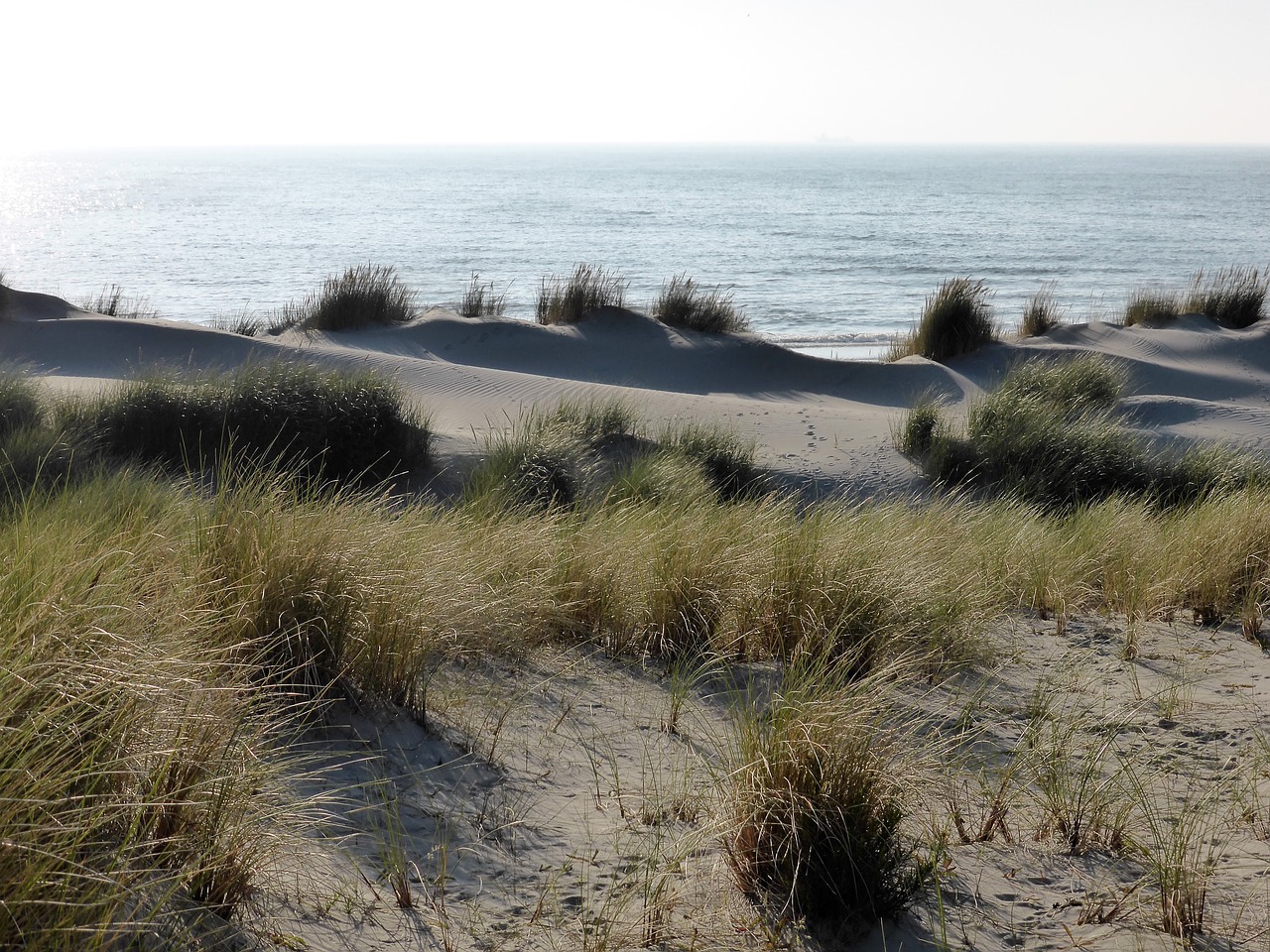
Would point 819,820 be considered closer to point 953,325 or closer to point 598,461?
point 598,461

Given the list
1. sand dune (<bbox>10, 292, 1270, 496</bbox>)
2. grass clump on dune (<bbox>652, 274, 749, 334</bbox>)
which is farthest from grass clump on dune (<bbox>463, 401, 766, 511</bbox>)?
grass clump on dune (<bbox>652, 274, 749, 334</bbox>)

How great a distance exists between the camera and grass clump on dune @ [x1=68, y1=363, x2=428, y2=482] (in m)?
8.02

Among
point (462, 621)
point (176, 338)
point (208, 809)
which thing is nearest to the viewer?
point (208, 809)

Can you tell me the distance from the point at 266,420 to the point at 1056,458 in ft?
22.8

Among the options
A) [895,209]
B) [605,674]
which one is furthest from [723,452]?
[895,209]

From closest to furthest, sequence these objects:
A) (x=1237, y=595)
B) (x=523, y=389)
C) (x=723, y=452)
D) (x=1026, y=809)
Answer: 1. (x=1026, y=809)
2. (x=1237, y=595)
3. (x=723, y=452)
4. (x=523, y=389)

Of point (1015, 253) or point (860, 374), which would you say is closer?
point (860, 374)

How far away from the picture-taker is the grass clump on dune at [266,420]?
8023mm

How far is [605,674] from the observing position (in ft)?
13.2

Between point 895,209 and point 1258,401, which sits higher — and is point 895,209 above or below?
above

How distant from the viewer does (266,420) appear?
8164 mm

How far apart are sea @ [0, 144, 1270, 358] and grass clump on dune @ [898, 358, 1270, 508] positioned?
32.7 ft

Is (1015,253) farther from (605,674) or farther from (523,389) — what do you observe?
(605,674)

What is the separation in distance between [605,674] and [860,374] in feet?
32.9
